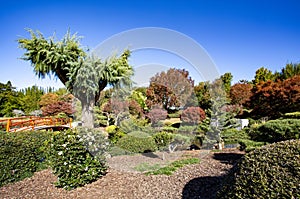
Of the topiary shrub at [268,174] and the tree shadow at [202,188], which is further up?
the topiary shrub at [268,174]

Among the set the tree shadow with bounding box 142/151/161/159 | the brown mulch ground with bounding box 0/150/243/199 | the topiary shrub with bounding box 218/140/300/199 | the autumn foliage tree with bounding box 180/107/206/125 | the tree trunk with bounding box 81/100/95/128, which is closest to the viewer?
the topiary shrub with bounding box 218/140/300/199

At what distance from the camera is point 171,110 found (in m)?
12.4

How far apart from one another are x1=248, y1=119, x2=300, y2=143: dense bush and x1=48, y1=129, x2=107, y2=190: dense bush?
355cm

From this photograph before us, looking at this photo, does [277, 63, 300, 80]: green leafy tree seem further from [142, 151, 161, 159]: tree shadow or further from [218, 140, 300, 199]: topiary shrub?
[218, 140, 300, 199]: topiary shrub

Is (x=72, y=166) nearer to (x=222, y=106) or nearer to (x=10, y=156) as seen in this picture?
(x=10, y=156)

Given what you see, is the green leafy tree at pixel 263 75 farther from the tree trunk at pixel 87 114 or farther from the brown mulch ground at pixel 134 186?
the brown mulch ground at pixel 134 186

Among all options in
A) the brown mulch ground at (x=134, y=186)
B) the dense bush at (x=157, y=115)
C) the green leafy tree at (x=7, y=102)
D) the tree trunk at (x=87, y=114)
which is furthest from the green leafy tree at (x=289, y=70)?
the green leafy tree at (x=7, y=102)

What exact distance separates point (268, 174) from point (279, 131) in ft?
9.67

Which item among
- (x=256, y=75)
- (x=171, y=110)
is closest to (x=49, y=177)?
(x=171, y=110)

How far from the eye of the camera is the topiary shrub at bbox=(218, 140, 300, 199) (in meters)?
1.58

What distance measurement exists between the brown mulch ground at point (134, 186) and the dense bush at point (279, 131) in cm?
106

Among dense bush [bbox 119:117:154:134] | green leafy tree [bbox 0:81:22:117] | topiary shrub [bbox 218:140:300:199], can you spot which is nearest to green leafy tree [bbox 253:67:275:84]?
dense bush [bbox 119:117:154:134]

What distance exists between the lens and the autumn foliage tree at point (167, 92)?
12.0 meters

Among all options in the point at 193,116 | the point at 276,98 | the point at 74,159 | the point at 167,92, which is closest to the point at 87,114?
the point at 74,159
